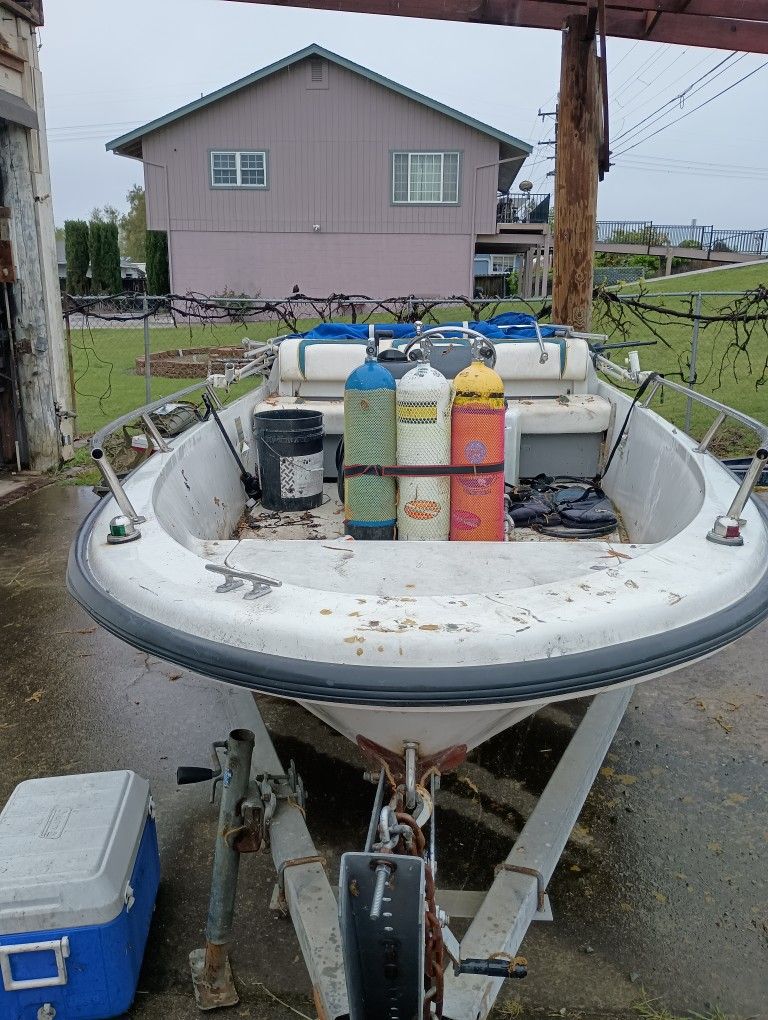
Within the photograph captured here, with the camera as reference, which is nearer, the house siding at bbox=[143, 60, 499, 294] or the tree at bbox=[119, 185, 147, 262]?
the house siding at bbox=[143, 60, 499, 294]

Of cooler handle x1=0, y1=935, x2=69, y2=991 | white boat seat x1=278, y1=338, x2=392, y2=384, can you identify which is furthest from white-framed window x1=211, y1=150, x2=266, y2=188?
cooler handle x1=0, y1=935, x2=69, y2=991

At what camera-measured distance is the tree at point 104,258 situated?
31.7m

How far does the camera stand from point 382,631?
181 centimetres

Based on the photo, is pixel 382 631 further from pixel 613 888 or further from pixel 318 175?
pixel 318 175

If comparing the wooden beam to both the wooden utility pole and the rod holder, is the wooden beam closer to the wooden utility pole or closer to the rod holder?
the wooden utility pole

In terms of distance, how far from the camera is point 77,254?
32188 mm

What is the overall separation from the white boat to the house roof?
19908 millimetres

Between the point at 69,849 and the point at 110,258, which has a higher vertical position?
the point at 110,258

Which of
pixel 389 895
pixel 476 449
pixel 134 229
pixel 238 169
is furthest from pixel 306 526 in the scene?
pixel 134 229

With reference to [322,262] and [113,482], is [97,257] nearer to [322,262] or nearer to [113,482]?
[322,262]

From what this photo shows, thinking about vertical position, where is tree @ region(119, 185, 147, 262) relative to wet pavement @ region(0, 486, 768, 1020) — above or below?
above

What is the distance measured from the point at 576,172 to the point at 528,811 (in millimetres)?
4438

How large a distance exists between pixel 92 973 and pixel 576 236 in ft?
17.8

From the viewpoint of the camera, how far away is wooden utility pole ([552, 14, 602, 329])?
5.49 meters
